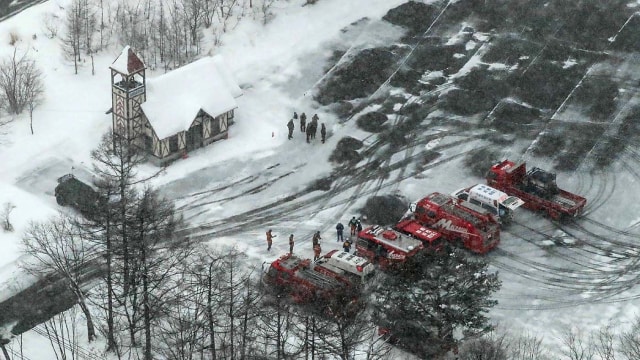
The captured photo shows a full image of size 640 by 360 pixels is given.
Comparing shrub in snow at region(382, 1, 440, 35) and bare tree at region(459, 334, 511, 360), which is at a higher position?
shrub in snow at region(382, 1, 440, 35)

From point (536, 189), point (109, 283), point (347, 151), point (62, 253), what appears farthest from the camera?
point (347, 151)

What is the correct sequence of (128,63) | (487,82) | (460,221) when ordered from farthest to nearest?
(487,82), (128,63), (460,221)

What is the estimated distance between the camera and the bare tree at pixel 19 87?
65.6 metres

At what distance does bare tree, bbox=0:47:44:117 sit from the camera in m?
65.6

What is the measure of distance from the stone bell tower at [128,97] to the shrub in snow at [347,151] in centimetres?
1064

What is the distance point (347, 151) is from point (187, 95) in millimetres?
9298

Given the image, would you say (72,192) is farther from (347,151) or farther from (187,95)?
(347,151)

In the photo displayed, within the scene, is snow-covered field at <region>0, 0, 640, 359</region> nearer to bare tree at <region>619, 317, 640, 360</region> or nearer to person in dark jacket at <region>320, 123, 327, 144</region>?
person in dark jacket at <region>320, 123, 327, 144</region>

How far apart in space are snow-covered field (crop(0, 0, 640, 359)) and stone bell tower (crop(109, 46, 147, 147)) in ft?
6.97

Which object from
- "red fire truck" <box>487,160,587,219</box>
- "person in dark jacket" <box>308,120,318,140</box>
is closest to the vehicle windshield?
"red fire truck" <box>487,160,587,219</box>

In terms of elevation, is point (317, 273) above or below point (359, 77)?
below

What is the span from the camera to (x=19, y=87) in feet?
215

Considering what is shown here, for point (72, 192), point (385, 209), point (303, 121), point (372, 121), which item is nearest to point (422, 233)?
point (385, 209)

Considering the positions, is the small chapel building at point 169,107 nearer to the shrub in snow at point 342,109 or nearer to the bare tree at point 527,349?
the shrub in snow at point 342,109
